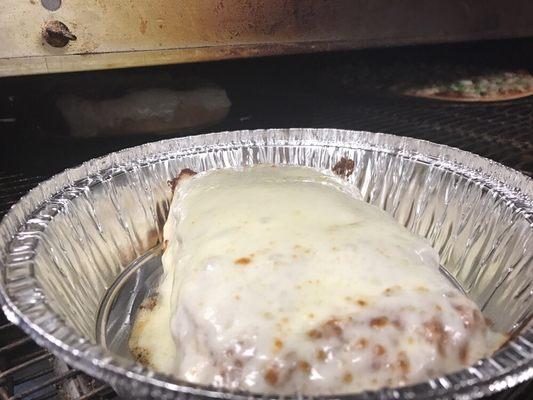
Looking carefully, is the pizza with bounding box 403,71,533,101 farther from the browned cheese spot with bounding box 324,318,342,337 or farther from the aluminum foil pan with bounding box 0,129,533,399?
the browned cheese spot with bounding box 324,318,342,337

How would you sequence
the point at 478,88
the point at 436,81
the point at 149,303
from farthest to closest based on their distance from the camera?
the point at 436,81, the point at 478,88, the point at 149,303

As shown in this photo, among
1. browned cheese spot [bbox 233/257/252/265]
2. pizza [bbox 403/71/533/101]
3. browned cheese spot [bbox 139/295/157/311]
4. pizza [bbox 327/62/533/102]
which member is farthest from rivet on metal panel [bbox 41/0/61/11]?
pizza [bbox 403/71/533/101]

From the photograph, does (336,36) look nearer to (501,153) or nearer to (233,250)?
(501,153)

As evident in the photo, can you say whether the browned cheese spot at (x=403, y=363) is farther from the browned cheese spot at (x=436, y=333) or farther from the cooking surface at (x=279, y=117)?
the cooking surface at (x=279, y=117)

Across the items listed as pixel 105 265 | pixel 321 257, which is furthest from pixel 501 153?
pixel 105 265

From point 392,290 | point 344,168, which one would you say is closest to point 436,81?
point 344,168

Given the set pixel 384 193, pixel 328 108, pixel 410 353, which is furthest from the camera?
pixel 328 108

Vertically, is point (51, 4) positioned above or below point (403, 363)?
above

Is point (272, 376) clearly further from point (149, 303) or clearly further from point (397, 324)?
point (149, 303)
